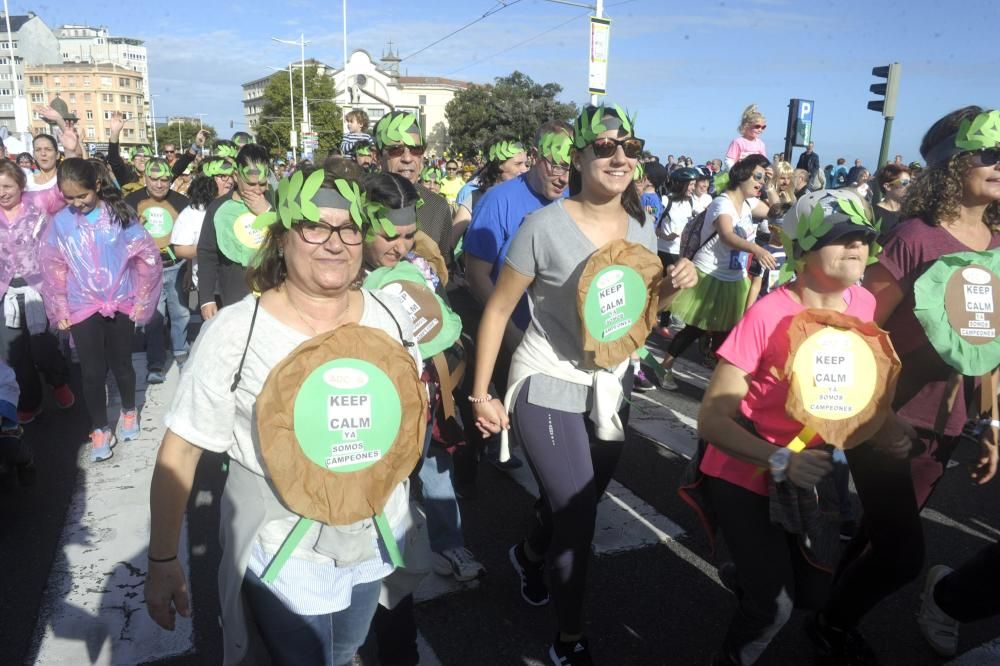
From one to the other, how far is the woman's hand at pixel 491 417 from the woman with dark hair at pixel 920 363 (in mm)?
1286

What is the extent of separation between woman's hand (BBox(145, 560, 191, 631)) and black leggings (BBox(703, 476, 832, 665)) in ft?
5.53

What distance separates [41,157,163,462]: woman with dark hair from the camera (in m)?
4.74

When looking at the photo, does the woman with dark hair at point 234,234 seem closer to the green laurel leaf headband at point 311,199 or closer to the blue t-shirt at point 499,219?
the blue t-shirt at point 499,219

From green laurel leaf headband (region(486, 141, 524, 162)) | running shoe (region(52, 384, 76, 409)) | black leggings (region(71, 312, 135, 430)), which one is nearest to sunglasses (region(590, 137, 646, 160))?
green laurel leaf headband (region(486, 141, 524, 162))

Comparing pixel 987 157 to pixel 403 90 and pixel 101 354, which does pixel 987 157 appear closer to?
pixel 101 354

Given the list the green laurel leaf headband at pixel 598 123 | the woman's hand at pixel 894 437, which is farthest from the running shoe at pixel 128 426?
the woman's hand at pixel 894 437

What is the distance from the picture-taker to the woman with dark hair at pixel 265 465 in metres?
1.85

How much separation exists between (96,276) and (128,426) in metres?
1.23

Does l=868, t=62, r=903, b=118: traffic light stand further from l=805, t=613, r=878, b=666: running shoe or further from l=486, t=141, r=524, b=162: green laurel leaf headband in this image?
l=805, t=613, r=878, b=666: running shoe

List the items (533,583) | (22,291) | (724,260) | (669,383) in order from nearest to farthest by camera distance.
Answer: (533,583) → (22,291) → (724,260) → (669,383)

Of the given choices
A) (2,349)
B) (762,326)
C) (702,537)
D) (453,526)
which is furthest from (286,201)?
(2,349)

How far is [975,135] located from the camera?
2721 millimetres

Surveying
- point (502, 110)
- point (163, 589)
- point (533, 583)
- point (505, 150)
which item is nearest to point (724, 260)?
point (505, 150)

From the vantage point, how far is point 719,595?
3.42 meters
